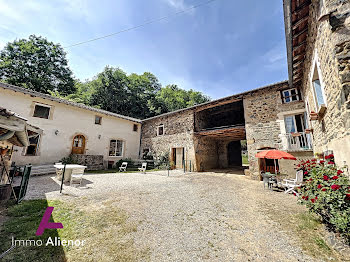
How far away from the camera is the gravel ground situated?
6.92 feet

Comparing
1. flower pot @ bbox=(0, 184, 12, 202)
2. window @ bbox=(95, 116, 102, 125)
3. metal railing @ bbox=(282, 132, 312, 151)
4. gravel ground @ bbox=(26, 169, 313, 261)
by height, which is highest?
window @ bbox=(95, 116, 102, 125)

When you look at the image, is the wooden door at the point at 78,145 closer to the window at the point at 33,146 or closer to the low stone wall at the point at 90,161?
the low stone wall at the point at 90,161

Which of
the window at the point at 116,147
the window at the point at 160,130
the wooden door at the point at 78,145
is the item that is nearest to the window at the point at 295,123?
the window at the point at 160,130

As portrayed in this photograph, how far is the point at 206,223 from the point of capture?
9.87 feet

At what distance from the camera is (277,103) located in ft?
26.3

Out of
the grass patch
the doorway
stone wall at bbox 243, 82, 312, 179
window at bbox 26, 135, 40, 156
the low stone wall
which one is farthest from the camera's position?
the doorway

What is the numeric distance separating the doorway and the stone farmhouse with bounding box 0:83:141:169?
4820 millimetres

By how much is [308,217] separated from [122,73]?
23.8m

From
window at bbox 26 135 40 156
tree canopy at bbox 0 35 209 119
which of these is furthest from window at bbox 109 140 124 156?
tree canopy at bbox 0 35 209 119

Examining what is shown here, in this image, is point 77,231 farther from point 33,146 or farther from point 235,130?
point 33,146

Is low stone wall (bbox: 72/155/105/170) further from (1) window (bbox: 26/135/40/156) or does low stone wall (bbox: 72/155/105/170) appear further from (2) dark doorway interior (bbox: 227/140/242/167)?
(2) dark doorway interior (bbox: 227/140/242/167)

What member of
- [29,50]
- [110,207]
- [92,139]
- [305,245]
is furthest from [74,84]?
[305,245]

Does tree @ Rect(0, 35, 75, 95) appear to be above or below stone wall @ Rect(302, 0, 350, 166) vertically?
above

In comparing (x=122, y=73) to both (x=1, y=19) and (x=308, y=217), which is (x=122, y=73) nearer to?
(x=1, y=19)
